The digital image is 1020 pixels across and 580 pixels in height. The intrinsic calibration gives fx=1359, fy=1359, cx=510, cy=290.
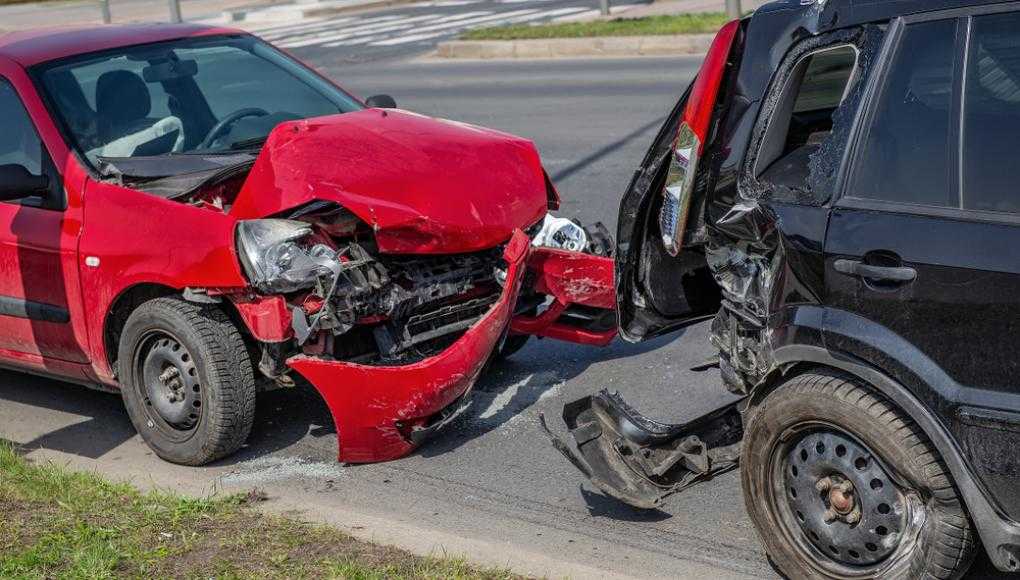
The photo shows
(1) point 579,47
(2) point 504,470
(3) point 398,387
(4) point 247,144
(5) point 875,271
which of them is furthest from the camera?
(1) point 579,47

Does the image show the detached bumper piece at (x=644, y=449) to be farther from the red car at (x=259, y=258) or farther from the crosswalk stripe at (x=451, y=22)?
the crosswalk stripe at (x=451, y=22)

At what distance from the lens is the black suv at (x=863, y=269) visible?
3.67m

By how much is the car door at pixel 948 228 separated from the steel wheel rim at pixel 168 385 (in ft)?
9.26

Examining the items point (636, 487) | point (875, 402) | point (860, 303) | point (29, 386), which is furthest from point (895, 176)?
point (29, 386)

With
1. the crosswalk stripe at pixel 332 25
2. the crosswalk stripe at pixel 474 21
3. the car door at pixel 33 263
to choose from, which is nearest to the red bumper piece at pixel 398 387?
the car door at pixel 33 263

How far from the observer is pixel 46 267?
611 cm

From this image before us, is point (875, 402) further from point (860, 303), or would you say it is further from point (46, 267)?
point (46, 267)

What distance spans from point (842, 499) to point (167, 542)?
237cm

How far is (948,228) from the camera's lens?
12.2ft

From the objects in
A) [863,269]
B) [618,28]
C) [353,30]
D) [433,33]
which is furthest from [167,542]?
[353,30]

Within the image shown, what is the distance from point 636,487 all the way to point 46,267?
295cm

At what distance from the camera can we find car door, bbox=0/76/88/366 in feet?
19.9

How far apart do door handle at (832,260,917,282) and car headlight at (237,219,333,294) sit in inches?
89.5

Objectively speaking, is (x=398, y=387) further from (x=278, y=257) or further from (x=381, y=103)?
(x=381, y=103)
